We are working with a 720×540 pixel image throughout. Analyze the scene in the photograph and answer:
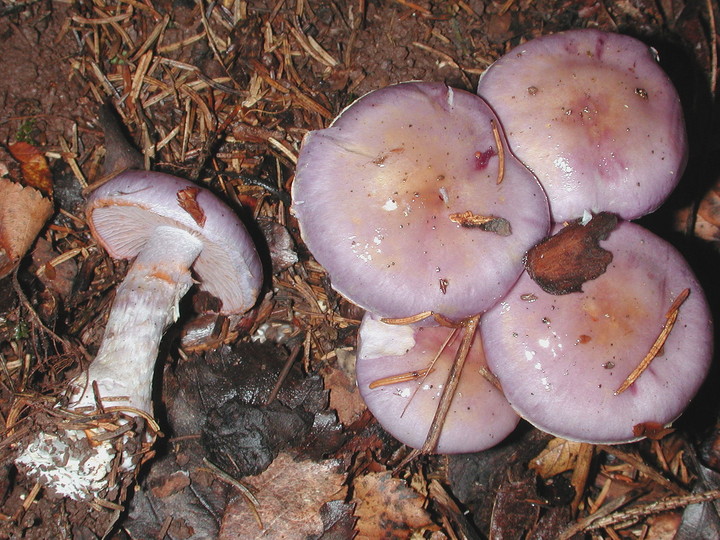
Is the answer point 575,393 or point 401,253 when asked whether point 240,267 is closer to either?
point 401,253

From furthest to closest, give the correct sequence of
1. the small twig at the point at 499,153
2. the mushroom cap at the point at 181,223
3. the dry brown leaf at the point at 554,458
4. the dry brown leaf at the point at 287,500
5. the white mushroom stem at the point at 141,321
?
1. the dry brown leaf at the point at 554,458
2. the dry brown leaf at the point at 287,500
3. the white mushroom stem at the point at 141,321
4. the mushroom cap at the point at 181,223
5. the small twig at the point at 499,153

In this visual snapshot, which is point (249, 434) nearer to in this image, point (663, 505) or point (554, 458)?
point (554, 458)

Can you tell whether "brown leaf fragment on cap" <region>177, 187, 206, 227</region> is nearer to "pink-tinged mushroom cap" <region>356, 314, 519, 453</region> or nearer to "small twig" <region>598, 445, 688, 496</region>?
"pink-tinged mushroom cap" <region>356, 314, 519, 453</region>

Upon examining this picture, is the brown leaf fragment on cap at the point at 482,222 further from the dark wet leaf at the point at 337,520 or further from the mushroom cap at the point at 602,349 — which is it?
the dark wet leaf at the point at 337,520

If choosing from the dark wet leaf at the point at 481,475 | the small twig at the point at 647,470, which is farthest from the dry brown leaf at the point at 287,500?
the small twig at the point at 647,470

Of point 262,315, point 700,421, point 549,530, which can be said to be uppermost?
point 262,315

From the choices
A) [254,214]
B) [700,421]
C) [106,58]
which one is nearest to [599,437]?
[700,421]
